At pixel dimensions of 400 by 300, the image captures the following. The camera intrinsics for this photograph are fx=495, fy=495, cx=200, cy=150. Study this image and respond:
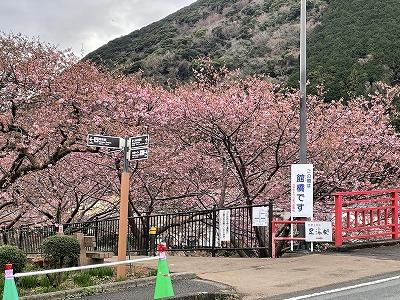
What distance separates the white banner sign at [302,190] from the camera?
12.0 m

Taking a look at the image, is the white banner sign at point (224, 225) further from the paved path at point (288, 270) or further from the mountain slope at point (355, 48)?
the mountain slope at point (355, 48)

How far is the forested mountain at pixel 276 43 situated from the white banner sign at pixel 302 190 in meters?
31.2

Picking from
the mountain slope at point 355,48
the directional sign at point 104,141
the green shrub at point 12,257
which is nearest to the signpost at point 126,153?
the directional sign at point 104,141

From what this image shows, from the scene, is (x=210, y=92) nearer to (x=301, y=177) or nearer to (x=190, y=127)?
(x=190, y=127)

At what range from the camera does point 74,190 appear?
19.7m

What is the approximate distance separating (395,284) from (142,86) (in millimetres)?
11841

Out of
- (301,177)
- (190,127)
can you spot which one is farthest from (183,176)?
(301,177)

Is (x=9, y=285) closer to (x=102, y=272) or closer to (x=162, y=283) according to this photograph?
(x=162, y=283)

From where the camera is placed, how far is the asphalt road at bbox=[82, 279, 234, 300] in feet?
25.5

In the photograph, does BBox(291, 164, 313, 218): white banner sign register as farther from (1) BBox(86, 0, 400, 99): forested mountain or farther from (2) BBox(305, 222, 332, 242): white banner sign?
(1) BBox(86, 0, 400, 99): forested mountain

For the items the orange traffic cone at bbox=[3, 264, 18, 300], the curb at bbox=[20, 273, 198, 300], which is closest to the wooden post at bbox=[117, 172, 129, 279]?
the curb at bbox=[20, 273, 198, 300]

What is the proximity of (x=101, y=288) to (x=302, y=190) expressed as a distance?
580 centimetres

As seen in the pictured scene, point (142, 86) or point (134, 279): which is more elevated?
point (142, 86)

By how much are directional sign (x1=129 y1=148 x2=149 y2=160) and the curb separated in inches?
85.5
